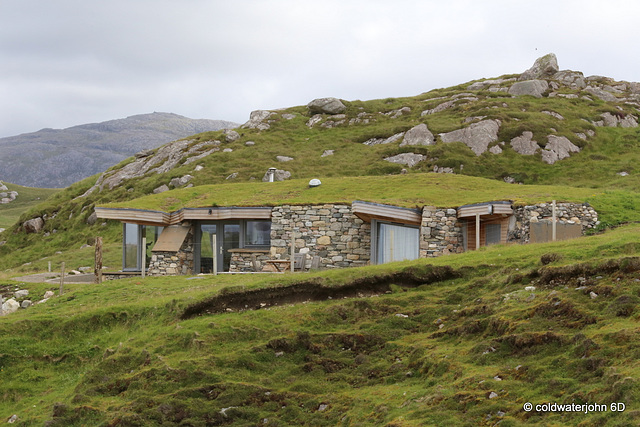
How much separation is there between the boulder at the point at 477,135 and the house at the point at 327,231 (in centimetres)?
2707

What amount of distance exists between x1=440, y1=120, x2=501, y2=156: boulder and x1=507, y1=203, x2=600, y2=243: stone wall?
2753cm

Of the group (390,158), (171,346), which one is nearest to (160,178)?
(390,158)

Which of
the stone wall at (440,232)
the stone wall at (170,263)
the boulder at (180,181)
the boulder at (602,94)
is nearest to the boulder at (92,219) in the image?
the boulder at (180,181)

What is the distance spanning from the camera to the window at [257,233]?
34.1 metres

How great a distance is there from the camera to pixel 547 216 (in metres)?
27.8

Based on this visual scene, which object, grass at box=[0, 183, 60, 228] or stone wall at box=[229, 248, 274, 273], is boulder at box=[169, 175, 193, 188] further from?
grass at box=[0, 183, 60, 228]

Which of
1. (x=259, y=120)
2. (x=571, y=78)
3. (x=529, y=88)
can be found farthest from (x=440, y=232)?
(x=571, y=78)

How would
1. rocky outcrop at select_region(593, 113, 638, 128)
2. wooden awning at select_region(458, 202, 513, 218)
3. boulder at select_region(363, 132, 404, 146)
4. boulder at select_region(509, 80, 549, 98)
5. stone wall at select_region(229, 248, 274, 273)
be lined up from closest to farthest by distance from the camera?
wooden awning at select_region(458, 202, 513, 218), stone wall at select_region(229, 248, 274, 273), boulder at select_region(363, 132, 404, 146), rocky outcrop at select_region(593, 113, 638, 128), boulder at select_region(509, 80, 549, 98)

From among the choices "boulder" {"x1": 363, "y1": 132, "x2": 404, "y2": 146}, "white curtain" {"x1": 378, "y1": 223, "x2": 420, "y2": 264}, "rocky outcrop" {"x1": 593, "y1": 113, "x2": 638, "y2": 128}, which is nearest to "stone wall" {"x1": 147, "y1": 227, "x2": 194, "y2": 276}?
"white curtain" {"x1": 378, "y1": 223, "x2": 420, "y2": 264}

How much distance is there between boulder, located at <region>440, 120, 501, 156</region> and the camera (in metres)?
56.3

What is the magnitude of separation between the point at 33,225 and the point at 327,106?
3309 centimetres

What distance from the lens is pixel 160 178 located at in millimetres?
57906

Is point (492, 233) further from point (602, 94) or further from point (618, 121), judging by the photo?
point (602, 94)

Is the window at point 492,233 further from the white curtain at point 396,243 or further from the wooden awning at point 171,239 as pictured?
the wooden awning at point 171,239
